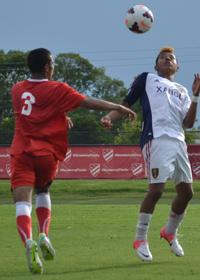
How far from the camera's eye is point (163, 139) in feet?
31.8

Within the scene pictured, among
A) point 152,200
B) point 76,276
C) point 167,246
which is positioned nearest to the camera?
point 76,276

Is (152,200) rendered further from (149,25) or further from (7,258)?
(149,25)

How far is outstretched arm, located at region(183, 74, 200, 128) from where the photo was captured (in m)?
9.70

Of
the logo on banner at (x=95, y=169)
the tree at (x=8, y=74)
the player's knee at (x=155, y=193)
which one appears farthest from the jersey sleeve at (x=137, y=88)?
the tree at (x=8, y=74)

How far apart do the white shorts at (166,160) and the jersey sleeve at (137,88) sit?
0.60 m

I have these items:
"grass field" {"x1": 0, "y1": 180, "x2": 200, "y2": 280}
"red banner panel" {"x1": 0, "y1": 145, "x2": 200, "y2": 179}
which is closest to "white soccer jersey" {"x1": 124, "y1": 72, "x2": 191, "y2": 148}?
"grass field" {"x1": 0, "y1": 180, "x2": 200, "y2": 280}

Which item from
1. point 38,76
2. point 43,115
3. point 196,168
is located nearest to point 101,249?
point 43,115

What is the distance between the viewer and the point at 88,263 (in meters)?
9.26

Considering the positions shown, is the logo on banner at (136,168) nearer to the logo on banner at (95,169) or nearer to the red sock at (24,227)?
the logo on banner at (95,169)

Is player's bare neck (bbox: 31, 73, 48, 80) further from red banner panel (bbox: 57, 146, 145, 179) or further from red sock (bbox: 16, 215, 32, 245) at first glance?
red banner panel (bbox: 57, 146, 145, 179)

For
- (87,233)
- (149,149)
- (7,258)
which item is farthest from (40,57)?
(87,233)

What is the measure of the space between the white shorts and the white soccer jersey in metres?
0.08

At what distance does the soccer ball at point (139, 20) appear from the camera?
1165 centimetres

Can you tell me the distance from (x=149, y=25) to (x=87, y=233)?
3195 millimetres
